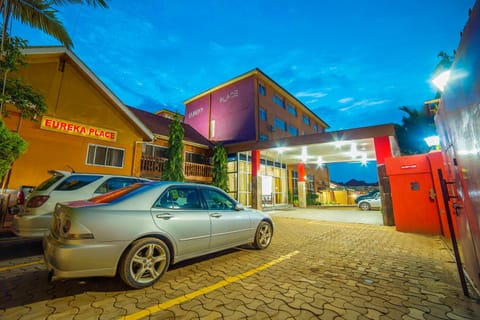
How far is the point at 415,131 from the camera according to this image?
70.2ft

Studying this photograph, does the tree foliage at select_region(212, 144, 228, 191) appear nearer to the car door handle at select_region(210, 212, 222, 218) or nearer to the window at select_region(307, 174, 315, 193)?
the car door handle at select_region(210, 212, 222, 218)

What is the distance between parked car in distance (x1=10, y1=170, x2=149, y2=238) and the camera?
3.86 meters

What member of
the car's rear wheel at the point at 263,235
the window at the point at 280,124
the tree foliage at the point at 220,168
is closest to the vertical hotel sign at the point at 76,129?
the tree foliage at the point at 220,168

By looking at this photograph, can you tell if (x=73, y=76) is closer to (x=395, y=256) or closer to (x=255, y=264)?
(x=255, y=264)

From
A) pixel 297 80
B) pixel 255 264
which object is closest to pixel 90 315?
pixel 255 264

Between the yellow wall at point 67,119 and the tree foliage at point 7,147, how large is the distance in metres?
4.48

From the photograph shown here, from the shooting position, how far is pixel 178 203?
329 centimetres

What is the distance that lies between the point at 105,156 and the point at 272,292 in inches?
396

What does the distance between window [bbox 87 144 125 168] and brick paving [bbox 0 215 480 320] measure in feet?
20.1

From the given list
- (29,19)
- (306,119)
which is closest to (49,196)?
(29,19)

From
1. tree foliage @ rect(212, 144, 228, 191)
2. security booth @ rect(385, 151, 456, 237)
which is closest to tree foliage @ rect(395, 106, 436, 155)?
security booth @ rect(385, 151, 456, 237)

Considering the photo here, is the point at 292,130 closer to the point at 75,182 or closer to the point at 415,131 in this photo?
the point at 415,131

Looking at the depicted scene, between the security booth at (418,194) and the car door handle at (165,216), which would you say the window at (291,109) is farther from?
the car door handle at (165,216)

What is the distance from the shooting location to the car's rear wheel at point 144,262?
2.53 meters
